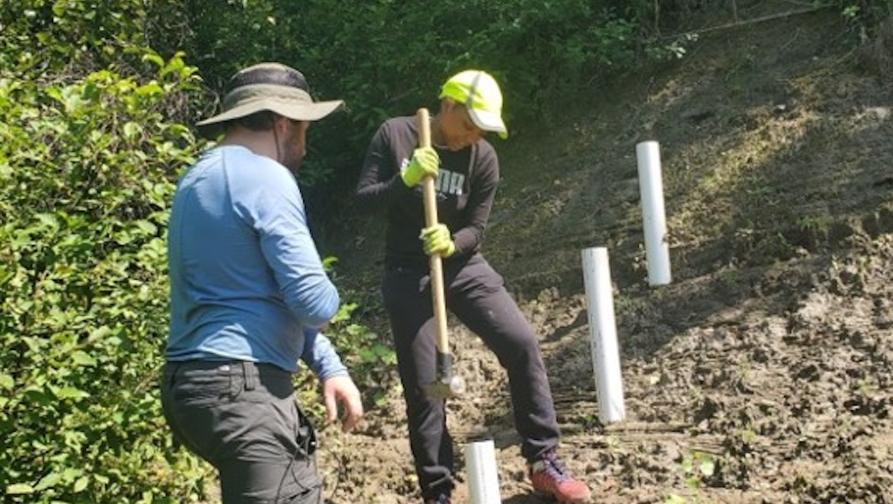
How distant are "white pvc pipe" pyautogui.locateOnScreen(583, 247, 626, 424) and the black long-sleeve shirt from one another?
74 centimetres

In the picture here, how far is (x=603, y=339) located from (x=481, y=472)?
3.77 feet

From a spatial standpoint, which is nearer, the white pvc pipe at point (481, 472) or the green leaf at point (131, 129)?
the white pvc pipe at point (481, 472)

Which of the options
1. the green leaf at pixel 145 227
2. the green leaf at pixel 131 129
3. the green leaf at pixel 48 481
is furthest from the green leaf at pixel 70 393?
the green leaf at pixel 131 129

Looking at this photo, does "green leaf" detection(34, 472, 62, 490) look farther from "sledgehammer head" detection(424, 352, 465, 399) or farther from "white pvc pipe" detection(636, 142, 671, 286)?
"white pvc pipe" detection(636, 142, 671, 286)

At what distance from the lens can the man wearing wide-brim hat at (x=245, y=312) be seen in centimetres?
291

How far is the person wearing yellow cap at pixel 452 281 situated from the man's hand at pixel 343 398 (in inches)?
50.4

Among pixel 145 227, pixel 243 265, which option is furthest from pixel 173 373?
pixel 145 227

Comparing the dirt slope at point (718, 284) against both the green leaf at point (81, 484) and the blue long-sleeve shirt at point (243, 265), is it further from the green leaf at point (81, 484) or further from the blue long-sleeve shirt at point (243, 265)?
the blue long-sleeve shirt at point (243, 265)

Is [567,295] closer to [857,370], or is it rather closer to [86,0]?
[857,370]

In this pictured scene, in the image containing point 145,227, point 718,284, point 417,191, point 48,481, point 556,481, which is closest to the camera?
point 48,481

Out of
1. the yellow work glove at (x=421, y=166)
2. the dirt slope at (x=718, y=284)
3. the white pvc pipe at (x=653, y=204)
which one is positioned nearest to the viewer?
the yellow work glove at (x=421, y=166)

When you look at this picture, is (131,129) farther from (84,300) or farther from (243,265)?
(243,265)

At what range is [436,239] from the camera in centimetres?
430

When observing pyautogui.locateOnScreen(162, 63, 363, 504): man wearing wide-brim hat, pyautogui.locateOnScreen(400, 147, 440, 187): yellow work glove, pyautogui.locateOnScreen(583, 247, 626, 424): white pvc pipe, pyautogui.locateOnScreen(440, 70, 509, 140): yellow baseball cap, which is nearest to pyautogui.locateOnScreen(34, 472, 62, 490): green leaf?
pyautogui.locateOnScreen(162, 63, 363, 504): man wearing wide-brim hat
